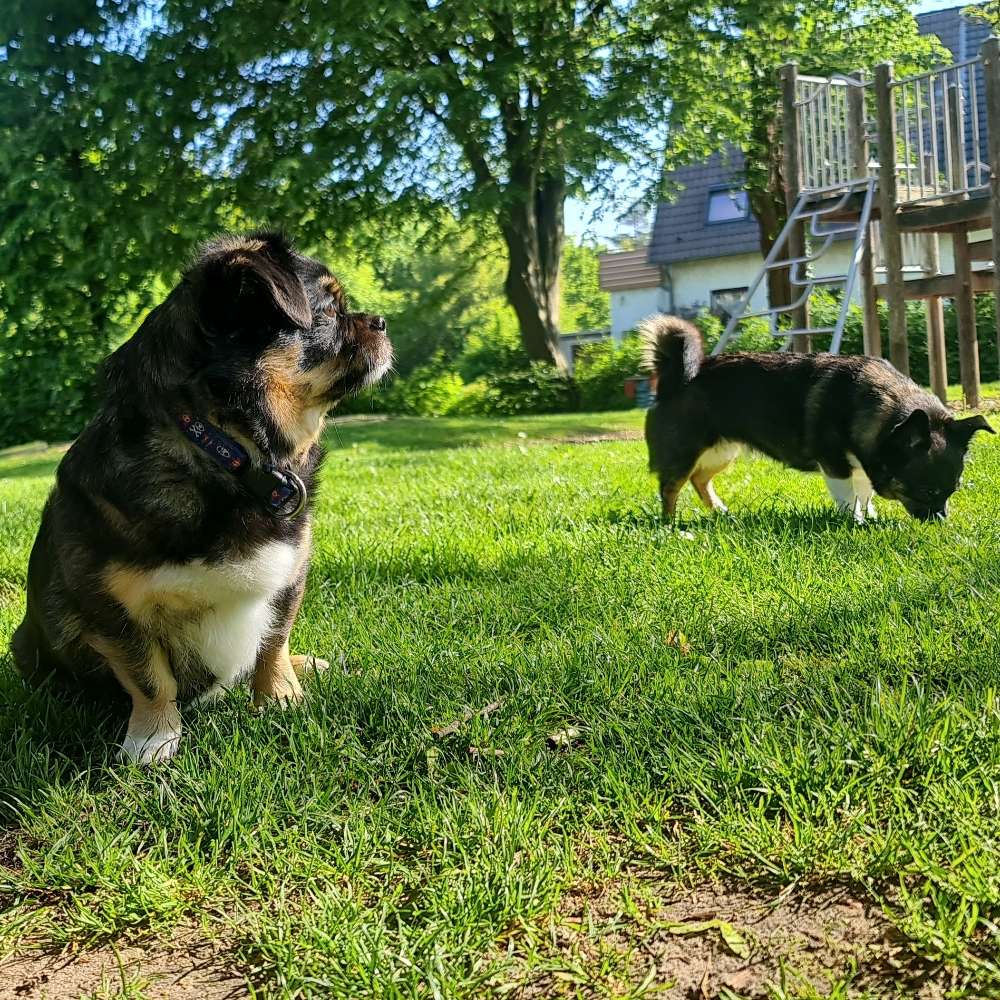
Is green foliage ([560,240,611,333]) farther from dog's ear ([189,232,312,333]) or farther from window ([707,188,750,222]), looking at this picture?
dog's ear ([189,232,312,333])

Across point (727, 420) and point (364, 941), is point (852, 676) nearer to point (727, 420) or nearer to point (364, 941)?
point (364, 941)

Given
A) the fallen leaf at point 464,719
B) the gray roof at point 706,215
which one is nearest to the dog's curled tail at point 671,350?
the fallen leaf at point 464,719

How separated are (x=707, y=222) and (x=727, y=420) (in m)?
30.3

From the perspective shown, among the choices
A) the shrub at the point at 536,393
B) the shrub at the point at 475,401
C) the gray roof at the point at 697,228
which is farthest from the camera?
the gray roof at the point at 697,228

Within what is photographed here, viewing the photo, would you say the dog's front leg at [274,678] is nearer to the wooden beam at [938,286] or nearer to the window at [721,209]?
the wooden beam at [938,286]

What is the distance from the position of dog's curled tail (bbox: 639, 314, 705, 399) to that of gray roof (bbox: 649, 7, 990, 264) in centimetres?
2685

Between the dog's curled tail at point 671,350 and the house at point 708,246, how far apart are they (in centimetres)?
2592

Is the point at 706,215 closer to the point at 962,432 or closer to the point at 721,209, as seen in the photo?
the point at 721,209

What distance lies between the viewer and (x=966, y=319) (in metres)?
12.2

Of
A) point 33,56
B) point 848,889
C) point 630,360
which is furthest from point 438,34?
point 848,889

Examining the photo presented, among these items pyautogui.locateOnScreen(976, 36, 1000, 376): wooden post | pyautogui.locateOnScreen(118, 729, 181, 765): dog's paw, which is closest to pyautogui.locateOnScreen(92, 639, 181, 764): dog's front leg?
pyautogui.locateOnScreen(118, 729, 181, 765): dog's paw

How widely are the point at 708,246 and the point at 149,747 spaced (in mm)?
33258

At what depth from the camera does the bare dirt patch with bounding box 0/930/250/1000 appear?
204cm

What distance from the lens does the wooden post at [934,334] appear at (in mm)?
12492
